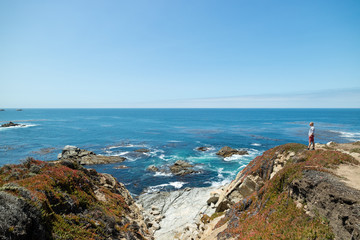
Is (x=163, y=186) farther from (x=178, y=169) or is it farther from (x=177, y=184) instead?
(x=178, y=169)

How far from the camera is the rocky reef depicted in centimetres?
1020

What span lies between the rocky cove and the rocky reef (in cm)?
4

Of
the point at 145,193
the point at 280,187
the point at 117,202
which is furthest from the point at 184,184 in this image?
the point at 280,187

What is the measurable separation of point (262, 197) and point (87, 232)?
15.9 metres

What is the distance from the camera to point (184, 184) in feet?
126

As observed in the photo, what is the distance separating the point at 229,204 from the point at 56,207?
19.7 metres

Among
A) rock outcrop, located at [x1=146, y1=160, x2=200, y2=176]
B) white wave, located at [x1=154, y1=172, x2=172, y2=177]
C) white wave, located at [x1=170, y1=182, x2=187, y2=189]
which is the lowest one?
white wave, located at [x1=170, y1=182, x2=187, y2=189]

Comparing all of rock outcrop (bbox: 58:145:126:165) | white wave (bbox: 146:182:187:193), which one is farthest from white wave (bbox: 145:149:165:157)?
white wave (bbox: 146:182:187:193)

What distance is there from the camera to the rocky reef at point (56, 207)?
10.2 meters

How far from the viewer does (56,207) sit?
14.0 m

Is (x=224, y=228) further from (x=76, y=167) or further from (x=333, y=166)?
(x=76, y=167)

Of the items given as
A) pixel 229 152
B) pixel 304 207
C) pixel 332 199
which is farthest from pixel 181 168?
pixel 332 199

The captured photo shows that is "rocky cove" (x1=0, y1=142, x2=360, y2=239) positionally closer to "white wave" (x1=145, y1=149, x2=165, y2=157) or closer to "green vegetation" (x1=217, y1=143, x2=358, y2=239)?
"green vegetation" (x1=217, y1=143, x2=358, y2=239)

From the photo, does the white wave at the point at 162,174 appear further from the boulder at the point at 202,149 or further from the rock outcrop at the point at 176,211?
the boulder at the point at 202,149
